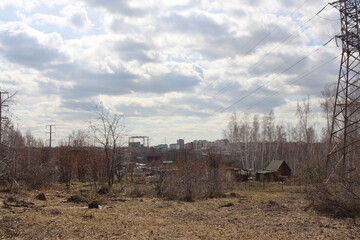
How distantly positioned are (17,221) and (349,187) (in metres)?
11.4

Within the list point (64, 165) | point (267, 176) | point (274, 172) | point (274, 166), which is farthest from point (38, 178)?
point (274, 166)

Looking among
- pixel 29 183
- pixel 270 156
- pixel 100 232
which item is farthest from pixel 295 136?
pixel 100 232

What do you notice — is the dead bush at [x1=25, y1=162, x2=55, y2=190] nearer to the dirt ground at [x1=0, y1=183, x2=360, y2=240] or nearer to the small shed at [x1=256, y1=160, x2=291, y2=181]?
the dirt ground at [x1=0, y1=183, x2=360, y2=240]

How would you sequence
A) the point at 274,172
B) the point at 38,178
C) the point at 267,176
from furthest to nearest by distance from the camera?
the point at 274,172
the point at 267,176
the point at 38,178

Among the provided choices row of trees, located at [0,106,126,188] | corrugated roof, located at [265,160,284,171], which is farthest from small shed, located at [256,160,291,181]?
row of trees, located at [0,106,126,188]

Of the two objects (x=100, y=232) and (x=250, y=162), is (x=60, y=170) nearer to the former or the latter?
(x=100, y=232)

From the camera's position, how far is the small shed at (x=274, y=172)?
141 feet

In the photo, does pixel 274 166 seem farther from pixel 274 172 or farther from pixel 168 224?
pixel 168 224

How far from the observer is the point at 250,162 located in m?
62.2

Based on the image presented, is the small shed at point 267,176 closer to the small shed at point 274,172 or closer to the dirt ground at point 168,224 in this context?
the small shed at point 274,172

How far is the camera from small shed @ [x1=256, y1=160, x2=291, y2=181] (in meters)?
42.9

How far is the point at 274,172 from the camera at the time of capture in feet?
144

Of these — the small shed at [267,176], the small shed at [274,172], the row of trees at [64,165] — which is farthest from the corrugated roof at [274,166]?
the row of trees at [64,165]

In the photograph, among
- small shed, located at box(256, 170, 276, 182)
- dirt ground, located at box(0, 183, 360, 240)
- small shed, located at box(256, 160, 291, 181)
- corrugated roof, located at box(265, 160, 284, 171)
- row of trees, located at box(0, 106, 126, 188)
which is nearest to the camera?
dirt ground, located at box(0, 183, 360, 240)
